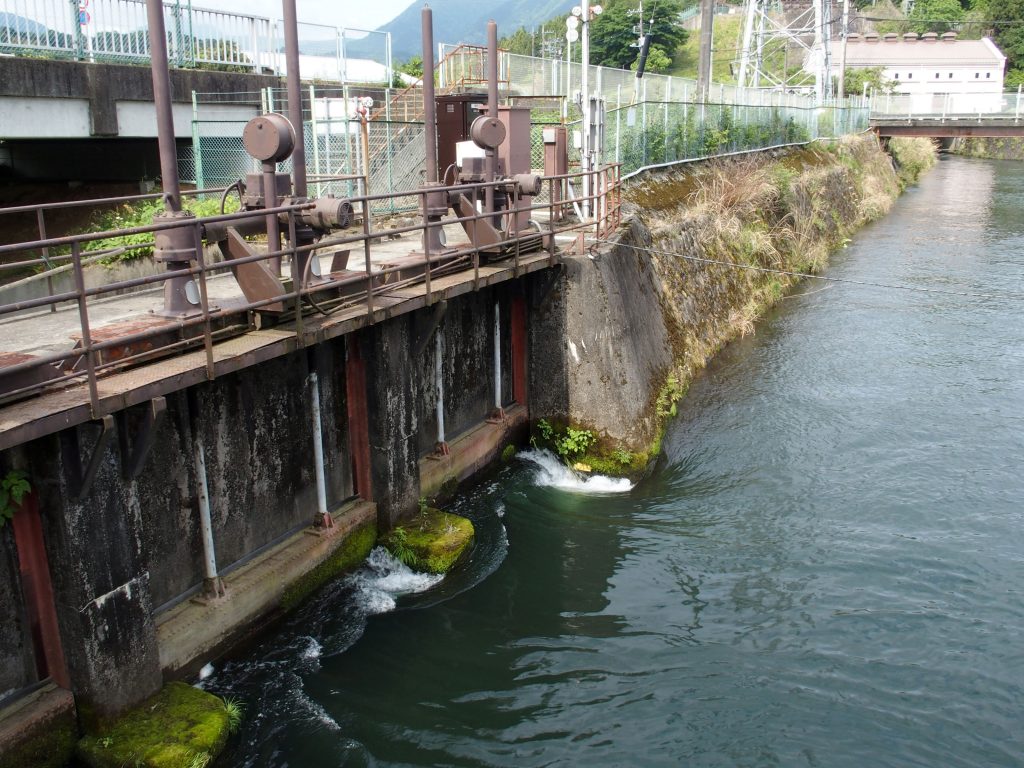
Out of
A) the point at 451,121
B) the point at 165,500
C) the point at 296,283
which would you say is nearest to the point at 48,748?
the point at 165,500

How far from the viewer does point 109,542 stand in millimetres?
6836

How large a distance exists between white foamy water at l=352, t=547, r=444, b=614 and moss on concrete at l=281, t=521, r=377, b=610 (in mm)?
139

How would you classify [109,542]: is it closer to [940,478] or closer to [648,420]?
[648,420]

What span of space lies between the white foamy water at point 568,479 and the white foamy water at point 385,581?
3088 millimetres

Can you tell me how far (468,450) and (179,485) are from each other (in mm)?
4897

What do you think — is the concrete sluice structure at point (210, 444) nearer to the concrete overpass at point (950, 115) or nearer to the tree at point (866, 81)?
the concrete overpass at point (950, 115)

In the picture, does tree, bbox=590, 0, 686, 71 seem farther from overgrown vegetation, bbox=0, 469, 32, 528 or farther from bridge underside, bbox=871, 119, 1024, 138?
overgrown vegetation, bbox=0, 469, 32, 528

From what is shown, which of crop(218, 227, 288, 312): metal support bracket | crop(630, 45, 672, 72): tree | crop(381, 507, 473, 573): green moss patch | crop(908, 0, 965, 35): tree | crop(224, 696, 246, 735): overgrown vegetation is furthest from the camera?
crop(908, 0, 965, 35): tree

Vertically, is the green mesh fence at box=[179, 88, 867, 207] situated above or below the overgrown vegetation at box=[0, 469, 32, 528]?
above

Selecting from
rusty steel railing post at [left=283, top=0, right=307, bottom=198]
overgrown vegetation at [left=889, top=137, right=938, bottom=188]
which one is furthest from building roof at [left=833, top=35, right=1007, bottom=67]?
rusty steel railing post at [left=283, top=0, right=307, bottom=198]

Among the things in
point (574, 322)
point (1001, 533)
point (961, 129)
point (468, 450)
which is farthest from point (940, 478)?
point (961, 129)

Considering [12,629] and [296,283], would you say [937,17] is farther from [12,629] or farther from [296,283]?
[12,629]

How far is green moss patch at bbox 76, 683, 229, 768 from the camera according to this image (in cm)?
668

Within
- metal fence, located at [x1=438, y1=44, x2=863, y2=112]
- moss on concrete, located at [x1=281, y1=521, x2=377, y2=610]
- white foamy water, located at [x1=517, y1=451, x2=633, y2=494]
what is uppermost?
metal fence, located at [x1=438, y1=44, x2=863, y2=112]
